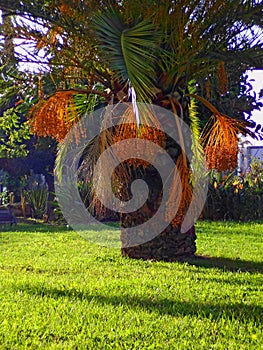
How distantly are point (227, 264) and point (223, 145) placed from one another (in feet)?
5.94

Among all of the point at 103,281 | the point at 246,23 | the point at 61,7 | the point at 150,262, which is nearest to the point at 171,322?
the point at 103,281

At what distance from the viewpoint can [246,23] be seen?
6773 mm

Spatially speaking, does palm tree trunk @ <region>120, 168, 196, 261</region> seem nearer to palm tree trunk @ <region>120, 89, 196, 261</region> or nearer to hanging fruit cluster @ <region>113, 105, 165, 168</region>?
palm tree trunk @ <region>120, 89, 196, 261</region>

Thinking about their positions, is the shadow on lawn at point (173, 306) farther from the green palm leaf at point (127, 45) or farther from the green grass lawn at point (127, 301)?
the green palm leaf at point (127, 45)

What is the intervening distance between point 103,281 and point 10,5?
3106mm

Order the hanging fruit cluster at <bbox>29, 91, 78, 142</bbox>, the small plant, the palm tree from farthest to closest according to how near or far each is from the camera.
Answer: the small plant
the hanging fruit cluster at <bbox>29, 91, 78, 142</bbox>
the palm tree

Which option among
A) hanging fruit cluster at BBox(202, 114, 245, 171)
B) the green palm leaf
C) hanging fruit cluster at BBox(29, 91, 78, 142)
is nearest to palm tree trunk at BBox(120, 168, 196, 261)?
hanging fruit cluster at BBox(202, 114, 245, 171)

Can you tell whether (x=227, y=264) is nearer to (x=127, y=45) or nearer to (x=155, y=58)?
(x=155, y=58)

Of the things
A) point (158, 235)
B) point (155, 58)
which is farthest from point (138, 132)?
point (158, 235)

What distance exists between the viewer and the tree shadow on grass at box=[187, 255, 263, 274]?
665 centimetres

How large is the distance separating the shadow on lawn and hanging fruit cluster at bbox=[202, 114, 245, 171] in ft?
5.41

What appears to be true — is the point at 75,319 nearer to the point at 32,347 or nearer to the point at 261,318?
the point at 32,347

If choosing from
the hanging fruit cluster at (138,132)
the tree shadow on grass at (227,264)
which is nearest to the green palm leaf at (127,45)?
the hanging fruit cluster at (138,132)

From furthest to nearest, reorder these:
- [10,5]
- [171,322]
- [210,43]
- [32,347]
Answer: [210,43] < [10,5] < [171,322] < [32,347]
